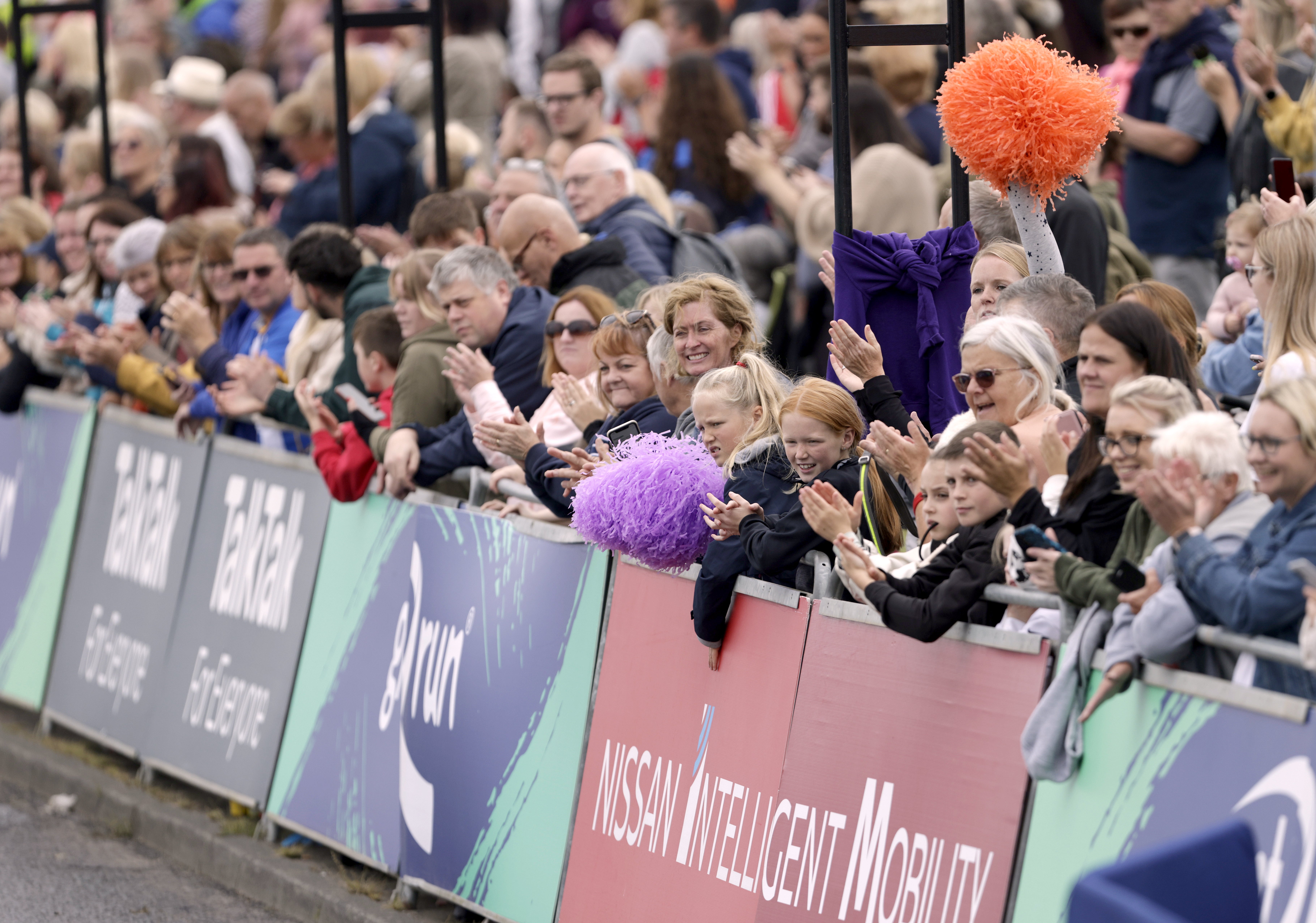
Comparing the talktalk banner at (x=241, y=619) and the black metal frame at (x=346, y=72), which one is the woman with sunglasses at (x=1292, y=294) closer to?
the talktalk banner at (x=241, y=619)

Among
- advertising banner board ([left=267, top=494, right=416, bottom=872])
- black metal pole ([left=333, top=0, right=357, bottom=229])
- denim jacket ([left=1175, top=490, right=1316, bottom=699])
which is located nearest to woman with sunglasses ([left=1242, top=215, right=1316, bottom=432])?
denim jacket ([left=1175, top=490, right=1316, bottom=699])

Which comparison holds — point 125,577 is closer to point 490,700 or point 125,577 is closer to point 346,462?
point 346,462

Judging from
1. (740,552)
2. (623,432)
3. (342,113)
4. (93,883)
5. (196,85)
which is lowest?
(93,883)

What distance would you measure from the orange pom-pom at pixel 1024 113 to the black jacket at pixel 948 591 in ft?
4.35

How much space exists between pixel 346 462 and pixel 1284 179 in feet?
11.7

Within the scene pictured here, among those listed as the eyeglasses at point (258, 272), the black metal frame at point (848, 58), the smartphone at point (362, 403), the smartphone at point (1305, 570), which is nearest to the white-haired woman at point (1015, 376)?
the black metal frame at point (848, 58)

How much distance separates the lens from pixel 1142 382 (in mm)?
4328

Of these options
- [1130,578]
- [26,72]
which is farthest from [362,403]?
[26,72]

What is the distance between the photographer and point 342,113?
966cm

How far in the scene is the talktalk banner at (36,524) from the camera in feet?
32.3

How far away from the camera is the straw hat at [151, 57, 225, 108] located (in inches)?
559

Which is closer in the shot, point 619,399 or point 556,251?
point 619,399

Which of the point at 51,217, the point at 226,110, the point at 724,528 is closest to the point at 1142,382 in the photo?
the point at 724,528

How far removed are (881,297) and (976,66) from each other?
0.87 meters
